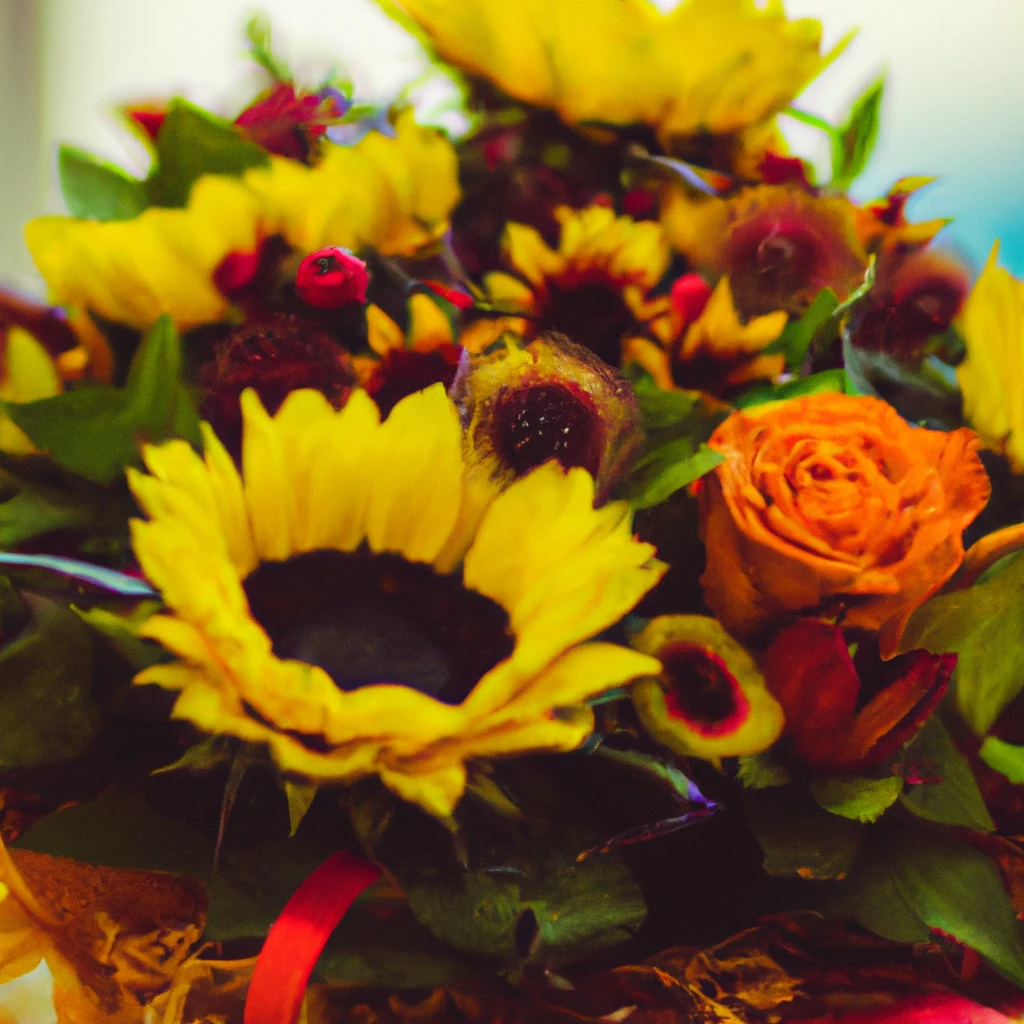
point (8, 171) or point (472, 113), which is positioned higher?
point (472, 113)

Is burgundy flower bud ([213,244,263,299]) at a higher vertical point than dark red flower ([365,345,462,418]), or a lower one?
higher

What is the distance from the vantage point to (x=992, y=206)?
654 mm

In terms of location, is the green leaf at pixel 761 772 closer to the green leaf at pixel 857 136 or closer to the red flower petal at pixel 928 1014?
the red flower petal at pixel 928 1014

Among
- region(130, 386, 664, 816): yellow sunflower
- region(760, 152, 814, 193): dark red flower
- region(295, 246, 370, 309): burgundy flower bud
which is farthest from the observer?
region(760, 152, 814, 193): dark red flower

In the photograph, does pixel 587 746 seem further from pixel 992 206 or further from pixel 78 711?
pixel 992 206

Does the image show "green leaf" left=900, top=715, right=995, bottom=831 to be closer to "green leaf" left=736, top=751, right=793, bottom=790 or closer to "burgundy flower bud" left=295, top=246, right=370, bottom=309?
"green leaf" left=736, top=751, right=793, bottom=790

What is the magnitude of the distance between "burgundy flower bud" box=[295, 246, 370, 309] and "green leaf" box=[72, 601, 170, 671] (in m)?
0.13

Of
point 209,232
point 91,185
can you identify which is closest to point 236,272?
point 209,232

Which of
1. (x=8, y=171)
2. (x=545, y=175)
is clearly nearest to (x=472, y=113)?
(x=545, y=175)

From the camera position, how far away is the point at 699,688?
369mm

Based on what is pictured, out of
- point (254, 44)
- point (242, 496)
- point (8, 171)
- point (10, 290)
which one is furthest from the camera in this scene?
point (8, 171)

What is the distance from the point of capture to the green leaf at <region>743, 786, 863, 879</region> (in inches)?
14.4

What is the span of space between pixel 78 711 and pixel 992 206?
61 centimetres

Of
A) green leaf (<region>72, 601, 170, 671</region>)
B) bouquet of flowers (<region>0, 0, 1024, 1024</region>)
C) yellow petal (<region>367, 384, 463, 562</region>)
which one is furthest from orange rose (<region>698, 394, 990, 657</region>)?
green leaf (<region>72, 601, 170, 671</region>)
